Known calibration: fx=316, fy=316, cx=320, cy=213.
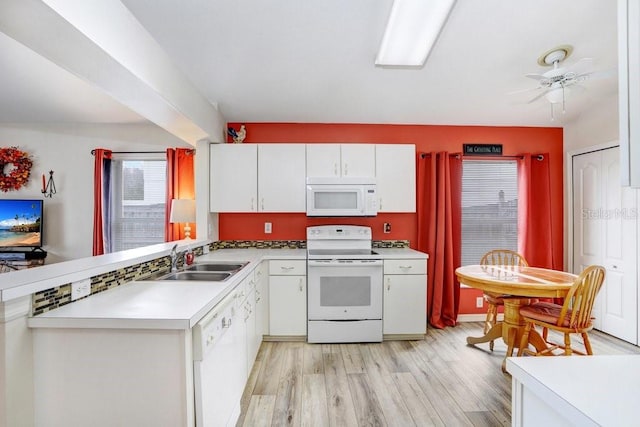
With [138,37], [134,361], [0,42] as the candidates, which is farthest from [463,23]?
[0,42]

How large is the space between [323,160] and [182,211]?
5.21 ft

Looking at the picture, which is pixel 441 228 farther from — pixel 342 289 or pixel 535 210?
pixel 342 289

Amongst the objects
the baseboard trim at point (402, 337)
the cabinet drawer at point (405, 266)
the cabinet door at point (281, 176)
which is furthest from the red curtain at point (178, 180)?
the baseboard trim at point (402, 337)

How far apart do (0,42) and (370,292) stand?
3532mm

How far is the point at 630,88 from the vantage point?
0.64m

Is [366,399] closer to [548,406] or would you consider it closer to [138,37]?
[548,406]

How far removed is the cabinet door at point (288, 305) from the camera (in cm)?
314

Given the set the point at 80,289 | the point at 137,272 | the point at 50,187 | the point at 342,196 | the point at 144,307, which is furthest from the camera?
the point at 50,187

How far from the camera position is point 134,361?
131cm

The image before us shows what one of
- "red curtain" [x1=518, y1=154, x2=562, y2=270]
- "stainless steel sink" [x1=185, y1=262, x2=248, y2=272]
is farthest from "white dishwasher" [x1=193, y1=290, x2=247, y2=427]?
"red curtain" [x1=518, y1=154, x2=562, y2=270]

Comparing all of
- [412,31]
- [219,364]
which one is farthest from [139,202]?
[412,31]

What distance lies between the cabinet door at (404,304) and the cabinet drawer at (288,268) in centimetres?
84

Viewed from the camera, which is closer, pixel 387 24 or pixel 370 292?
pixel 387 24

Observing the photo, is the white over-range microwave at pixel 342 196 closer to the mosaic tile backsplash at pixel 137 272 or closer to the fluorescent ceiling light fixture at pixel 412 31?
the mosaic tile backsplash at pixel 137 272
